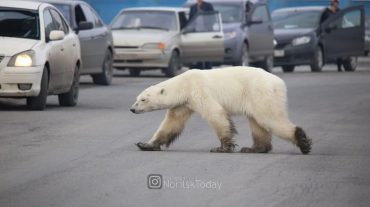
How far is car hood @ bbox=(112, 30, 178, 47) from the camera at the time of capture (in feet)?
92.9

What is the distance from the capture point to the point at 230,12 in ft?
103

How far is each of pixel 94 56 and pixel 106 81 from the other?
1126 mm

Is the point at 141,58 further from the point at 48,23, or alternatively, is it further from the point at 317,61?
the point at 48,23

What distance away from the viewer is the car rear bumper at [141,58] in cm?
2823

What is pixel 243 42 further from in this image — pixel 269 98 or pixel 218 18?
pixel 269 98

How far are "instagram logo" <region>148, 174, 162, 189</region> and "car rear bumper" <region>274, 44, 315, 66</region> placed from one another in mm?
22716

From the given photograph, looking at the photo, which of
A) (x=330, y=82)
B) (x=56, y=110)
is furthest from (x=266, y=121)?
(x=330, y=82)

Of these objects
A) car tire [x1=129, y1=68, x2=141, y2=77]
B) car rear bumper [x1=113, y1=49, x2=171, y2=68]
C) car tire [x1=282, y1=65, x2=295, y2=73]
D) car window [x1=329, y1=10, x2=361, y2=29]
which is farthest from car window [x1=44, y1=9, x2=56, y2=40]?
car window [x1=329, y1=10, x2=361, y2=29]

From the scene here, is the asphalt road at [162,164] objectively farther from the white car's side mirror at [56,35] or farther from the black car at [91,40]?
the black car at [91,40]

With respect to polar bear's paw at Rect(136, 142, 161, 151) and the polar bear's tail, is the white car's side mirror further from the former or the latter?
the polar bear's tail

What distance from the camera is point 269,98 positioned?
488 inches

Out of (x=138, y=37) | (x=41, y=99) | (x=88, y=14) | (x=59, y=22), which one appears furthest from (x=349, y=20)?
(x=41, y=99)

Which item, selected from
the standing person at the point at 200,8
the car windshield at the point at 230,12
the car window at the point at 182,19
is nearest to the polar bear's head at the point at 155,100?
the car window at the point at 182,19

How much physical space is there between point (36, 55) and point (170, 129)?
525 centimetres
